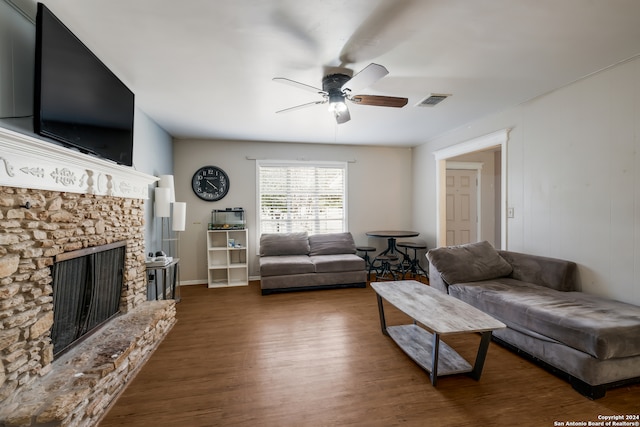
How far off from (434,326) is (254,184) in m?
4.01

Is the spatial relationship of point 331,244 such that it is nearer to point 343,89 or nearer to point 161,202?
point 161,202

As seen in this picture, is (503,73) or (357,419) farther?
(503,73)

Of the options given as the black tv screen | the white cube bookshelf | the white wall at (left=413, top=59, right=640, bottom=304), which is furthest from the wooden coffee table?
the white cube bookshelf

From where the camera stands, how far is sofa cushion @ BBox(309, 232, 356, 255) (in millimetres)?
5023

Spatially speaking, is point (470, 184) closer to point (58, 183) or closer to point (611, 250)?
point (611, 250)

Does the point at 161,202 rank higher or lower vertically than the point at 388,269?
higher

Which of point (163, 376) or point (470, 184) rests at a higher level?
point (470, 184)

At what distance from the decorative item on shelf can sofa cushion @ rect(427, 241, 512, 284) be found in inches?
126

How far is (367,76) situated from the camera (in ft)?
7.06

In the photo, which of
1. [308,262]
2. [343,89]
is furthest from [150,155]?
[343,89]

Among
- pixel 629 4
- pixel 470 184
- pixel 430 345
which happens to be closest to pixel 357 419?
pixel 430 345

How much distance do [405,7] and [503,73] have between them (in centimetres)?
148

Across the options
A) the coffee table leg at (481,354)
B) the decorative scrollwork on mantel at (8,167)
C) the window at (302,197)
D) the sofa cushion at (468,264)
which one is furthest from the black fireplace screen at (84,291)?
the sofa cushion at (468,264)

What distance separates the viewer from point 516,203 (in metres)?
3.50
